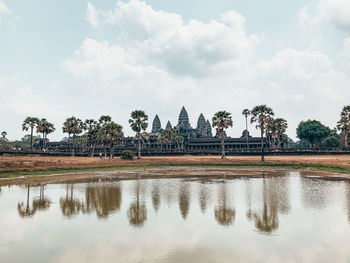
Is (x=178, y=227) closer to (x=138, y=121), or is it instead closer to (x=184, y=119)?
(x=138, y=121)

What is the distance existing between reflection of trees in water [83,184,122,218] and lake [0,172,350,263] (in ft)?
0.30

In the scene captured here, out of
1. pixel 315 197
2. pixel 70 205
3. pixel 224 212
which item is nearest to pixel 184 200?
pixel 224 212

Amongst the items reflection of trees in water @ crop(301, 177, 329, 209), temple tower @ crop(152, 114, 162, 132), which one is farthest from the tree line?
temple tower @ crop(152, 114, 162, 132)

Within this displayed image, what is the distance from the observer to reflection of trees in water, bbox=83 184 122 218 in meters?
20.3

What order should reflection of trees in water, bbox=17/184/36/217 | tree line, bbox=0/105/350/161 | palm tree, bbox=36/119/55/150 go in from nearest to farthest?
reflection of trees in water, bbox=17/184/36/217
tree line, bbox=0/105/350/161
palm tree, bbox=36/119/55/150

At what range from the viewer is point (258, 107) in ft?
225

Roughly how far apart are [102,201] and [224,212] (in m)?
11.5

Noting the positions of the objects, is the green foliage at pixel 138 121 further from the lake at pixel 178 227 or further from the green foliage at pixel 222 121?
the lake at pixel 178 227

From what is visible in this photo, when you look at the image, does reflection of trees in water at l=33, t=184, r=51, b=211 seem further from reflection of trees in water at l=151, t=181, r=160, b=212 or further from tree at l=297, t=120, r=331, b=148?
tree at l=297, t=120, r=331, b=148

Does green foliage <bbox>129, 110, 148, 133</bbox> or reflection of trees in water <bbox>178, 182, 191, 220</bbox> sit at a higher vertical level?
green foliage <bbox>129, 110, 148, 133</bbox>

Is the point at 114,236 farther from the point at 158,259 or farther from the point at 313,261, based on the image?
the point at 313,261

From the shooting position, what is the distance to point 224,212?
19281 millimetres

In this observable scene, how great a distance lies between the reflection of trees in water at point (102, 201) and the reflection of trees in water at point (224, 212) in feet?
26.7

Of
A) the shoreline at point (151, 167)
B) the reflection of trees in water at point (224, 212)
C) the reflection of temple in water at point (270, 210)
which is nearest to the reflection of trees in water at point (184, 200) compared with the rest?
the reflection of trees in water at point (224, 212)
